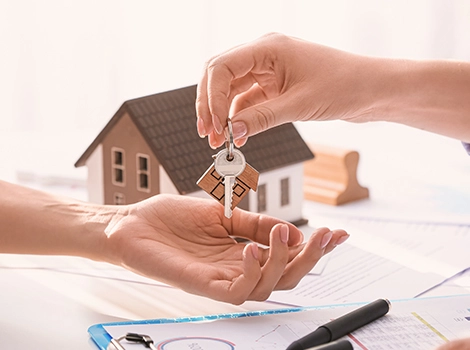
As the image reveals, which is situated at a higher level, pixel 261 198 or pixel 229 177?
pixel 229 177

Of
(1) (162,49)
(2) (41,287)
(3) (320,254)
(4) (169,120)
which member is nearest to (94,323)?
(2) (41,287)

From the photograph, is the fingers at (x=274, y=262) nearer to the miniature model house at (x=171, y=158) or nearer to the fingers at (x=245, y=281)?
the fingers at (x=245, y=281)

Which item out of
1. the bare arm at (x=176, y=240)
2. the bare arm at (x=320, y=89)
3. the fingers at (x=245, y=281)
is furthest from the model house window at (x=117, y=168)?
the fingers at (x=245, y=281)

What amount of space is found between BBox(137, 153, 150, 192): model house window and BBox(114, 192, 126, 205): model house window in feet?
0.15

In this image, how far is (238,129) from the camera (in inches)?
43.8

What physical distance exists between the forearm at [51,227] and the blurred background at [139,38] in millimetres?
1311

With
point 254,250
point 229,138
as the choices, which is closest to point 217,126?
point 229,138

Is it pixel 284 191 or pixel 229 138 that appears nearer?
pixel 229 138

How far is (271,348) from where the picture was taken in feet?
3.20

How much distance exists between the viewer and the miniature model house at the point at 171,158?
145cm

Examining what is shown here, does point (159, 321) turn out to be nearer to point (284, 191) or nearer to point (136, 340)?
point (136, 340)

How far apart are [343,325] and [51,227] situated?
526mm

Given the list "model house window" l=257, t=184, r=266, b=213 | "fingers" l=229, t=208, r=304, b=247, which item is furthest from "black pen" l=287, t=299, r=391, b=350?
"model house window" l=257, t=184, r=266, b=213

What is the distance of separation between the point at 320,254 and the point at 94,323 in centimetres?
32
